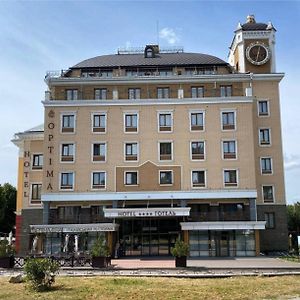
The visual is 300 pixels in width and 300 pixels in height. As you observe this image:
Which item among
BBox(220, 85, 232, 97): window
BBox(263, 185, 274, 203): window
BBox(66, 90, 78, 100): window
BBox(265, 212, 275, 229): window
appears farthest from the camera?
BBox(66, 90, 78, 100): window

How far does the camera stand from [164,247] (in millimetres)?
48750

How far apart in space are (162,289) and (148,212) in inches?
989

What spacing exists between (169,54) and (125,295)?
43812mm

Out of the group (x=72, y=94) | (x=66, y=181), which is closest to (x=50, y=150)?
(x=66, y=181)

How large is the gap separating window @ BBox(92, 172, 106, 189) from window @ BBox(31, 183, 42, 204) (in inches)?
284

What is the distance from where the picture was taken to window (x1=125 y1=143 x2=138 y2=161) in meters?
51.2

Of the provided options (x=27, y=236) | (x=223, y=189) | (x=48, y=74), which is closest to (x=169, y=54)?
(x=48, y=74)

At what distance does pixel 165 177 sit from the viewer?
50594 mm

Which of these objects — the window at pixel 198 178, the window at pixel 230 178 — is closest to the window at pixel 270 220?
the window at pixel 230 178

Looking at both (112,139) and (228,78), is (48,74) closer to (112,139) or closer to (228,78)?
(112,139)

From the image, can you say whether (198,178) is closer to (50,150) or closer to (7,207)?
(50,150)

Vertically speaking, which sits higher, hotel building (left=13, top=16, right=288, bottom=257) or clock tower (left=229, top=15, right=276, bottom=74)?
clock tower (left=229, top=15, right=276, bottom=74)

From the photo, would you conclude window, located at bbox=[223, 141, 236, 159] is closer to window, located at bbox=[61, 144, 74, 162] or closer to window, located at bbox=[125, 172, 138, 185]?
window, located at bbox=[125, 172, 138, 185]

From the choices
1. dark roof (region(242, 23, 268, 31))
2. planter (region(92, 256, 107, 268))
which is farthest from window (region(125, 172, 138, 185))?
dark roof (region(242, 23, 268, 31))
